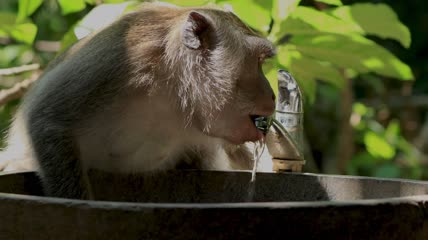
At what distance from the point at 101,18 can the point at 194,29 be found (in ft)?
0.99

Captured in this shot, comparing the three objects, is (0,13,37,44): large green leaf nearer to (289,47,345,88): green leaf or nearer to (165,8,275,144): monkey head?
(165,8,275,144): monkey head

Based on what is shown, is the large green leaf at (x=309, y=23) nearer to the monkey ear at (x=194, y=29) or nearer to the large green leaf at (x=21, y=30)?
the monkey ear at (x=194, y=29)

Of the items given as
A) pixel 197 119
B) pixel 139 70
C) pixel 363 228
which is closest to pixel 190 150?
pixel 197 119

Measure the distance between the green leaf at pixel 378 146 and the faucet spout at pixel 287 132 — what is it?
5.73 feet

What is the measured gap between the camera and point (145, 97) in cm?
207

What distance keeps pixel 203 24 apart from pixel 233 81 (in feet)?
0.59

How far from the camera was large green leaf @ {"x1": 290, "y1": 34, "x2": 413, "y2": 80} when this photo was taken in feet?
7.73

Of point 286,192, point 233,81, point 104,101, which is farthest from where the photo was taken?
point 233,81

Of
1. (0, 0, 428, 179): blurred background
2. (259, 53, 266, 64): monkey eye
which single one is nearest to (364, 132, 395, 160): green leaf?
(0, 0, 428, 179): blurred background

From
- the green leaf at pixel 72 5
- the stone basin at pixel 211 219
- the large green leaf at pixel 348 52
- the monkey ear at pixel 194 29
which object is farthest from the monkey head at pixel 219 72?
the stone basin at pixel 211 219

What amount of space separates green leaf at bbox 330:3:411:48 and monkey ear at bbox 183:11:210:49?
0.44 m

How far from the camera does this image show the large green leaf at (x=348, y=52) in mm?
2355

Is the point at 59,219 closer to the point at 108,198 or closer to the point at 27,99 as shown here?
the point at 108,198

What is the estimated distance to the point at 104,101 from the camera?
2010 mm
